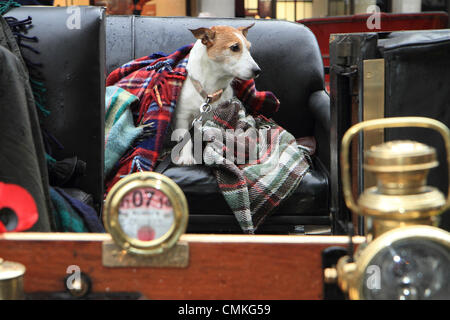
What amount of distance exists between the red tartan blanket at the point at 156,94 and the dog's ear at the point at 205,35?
0.37ft

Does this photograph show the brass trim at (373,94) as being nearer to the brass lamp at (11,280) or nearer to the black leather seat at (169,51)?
the black leather seat at (169,51)

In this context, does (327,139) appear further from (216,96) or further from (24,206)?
(24,206)

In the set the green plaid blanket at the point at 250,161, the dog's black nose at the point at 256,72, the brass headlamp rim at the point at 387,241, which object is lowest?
the green plaid blanket at the point at 250,161

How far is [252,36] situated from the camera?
2443mm

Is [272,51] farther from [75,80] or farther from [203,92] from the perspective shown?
[75,80]

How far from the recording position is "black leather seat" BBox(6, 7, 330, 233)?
5.17 ft

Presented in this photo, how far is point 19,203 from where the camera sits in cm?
74

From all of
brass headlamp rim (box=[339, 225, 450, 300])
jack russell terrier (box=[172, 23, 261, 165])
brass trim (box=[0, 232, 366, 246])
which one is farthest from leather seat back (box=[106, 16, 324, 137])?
brass headlamp rim (box=[339, 225, 450, 300])

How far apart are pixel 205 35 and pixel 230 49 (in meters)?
0.12

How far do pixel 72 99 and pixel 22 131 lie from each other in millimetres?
420

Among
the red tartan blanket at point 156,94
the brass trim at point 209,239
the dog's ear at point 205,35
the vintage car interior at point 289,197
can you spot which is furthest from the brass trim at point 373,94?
the dog's ear at point 205,35

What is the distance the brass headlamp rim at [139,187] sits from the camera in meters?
0.67

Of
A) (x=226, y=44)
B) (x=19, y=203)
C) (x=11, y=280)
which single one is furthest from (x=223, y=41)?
(x=11, y=280)

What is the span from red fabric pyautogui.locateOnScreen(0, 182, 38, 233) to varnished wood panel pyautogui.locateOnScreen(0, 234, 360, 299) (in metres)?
0.03
